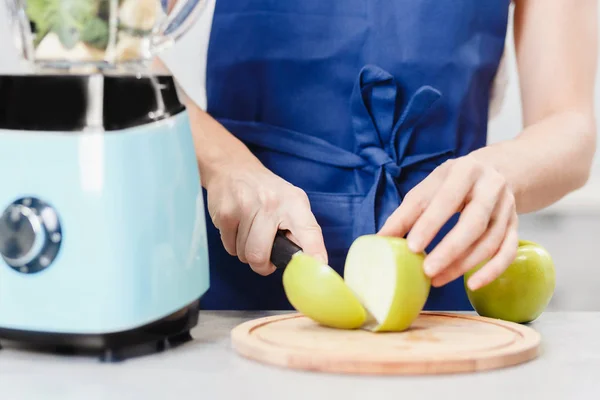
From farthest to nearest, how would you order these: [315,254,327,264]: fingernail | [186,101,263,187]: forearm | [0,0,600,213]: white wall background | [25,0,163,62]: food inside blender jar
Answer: [0,0,600,213]: white wall background, [186,101,263,187]: forearm, [315,254,327,264]: fingernail, [25,0,163,62]: food inside blender jar

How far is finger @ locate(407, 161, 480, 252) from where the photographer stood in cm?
→ 73

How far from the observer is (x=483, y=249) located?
762 mm

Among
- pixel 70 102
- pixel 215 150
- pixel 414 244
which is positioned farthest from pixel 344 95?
pixel 70 102

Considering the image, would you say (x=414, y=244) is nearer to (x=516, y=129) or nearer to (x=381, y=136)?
(x=381, y=136)

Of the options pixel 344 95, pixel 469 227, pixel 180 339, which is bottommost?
pixel 180 339

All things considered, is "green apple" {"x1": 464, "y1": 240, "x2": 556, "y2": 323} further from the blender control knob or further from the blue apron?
the blender control knob

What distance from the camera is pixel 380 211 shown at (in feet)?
3.42

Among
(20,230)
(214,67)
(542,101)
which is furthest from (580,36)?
(20,230)

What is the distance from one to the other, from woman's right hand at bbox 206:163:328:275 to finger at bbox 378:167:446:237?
78 mm

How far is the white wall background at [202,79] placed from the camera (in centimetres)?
180

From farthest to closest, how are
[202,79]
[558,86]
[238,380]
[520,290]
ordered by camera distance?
[202,79] → [558,86] → [520,290] → [238,380]

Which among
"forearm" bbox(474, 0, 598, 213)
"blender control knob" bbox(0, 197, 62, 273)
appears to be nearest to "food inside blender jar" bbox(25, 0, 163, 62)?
"blender control knob" bbox(0, 197, 62, 273)

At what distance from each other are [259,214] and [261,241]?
0.03 meters

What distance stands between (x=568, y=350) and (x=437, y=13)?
1.73 feet
